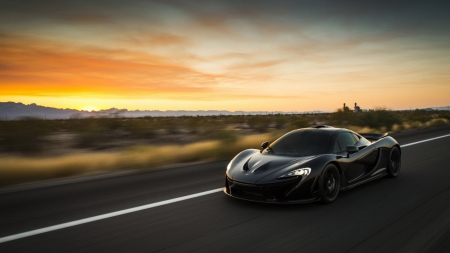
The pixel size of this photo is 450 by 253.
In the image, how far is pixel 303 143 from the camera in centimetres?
646

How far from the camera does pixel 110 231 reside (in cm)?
460

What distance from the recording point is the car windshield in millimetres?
6184

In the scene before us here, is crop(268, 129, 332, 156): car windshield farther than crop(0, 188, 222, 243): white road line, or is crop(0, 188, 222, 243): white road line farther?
crop(268, 129, 332, 156): car windshield

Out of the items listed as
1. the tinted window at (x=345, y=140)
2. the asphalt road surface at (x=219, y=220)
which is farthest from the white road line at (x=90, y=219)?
→ the tinted window at (x=345, y=140)

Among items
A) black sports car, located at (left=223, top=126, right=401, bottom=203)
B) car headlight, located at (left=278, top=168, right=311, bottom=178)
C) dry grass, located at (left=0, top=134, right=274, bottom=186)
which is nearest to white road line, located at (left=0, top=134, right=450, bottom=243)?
black sports car, located at (left=223, top=126, right=401, bottom=203)

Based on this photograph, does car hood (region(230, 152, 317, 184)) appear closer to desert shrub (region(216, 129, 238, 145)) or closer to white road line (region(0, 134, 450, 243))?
white road line (region(0, 134, 450, 243))

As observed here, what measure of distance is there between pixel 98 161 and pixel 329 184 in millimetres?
7297

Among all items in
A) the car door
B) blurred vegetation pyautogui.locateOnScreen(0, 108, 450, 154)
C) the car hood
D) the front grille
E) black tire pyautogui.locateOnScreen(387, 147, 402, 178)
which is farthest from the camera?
blurred vegetation pyautogui.locateOnScreen(0, 108, 450, 154)

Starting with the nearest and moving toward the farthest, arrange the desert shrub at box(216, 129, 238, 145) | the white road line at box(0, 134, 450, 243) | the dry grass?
1. the white road line at box(0, 134, 450, 243)
2. the dry grass
3. the desert shrub at box(216, 129, 238, 145)

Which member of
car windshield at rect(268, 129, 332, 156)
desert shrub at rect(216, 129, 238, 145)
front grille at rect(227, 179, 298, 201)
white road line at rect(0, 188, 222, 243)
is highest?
car windshield at rect(268, 129, 332, 156)

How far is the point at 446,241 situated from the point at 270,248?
206 cm

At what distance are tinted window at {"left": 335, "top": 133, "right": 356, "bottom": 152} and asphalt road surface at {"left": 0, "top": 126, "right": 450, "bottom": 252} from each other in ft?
2.76

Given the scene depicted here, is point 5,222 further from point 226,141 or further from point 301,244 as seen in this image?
point 226,141

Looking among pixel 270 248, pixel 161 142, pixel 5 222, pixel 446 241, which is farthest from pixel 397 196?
pixel 161 142
